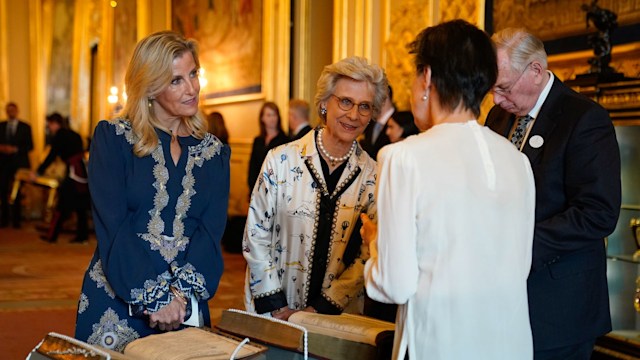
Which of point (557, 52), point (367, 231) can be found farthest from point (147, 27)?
point (367, 231)

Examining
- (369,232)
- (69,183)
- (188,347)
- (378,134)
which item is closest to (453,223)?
(369,232)

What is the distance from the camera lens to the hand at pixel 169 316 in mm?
2400

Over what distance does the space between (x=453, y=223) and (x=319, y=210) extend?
3.78 feet

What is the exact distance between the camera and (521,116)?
258 cm

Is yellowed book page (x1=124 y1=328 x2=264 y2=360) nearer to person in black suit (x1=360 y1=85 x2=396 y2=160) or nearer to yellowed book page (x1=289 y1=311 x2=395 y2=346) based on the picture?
yellowed book page (x1=289 y1=311 x2=395 y2=346)

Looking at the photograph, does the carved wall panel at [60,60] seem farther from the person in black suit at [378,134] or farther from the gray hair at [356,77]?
the gray hair at [356,77]

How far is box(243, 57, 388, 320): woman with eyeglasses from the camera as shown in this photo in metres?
2.89

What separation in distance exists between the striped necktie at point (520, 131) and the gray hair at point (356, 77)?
1.99 ft

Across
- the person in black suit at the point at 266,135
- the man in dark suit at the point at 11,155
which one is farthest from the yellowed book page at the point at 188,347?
the man in dark suit at the point at 11,155

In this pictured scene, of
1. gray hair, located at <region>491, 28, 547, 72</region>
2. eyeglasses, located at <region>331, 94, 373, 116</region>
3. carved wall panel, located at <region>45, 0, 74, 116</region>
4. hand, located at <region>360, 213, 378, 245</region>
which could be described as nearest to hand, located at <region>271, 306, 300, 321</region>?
eyeglasses, located at <region>331, 94, 373, 116</region>

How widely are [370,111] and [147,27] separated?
1349 cm

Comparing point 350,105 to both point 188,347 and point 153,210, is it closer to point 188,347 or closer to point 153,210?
point 153,210

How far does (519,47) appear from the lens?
245cm

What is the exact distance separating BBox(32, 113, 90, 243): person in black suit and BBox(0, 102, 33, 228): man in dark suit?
1015 mm
